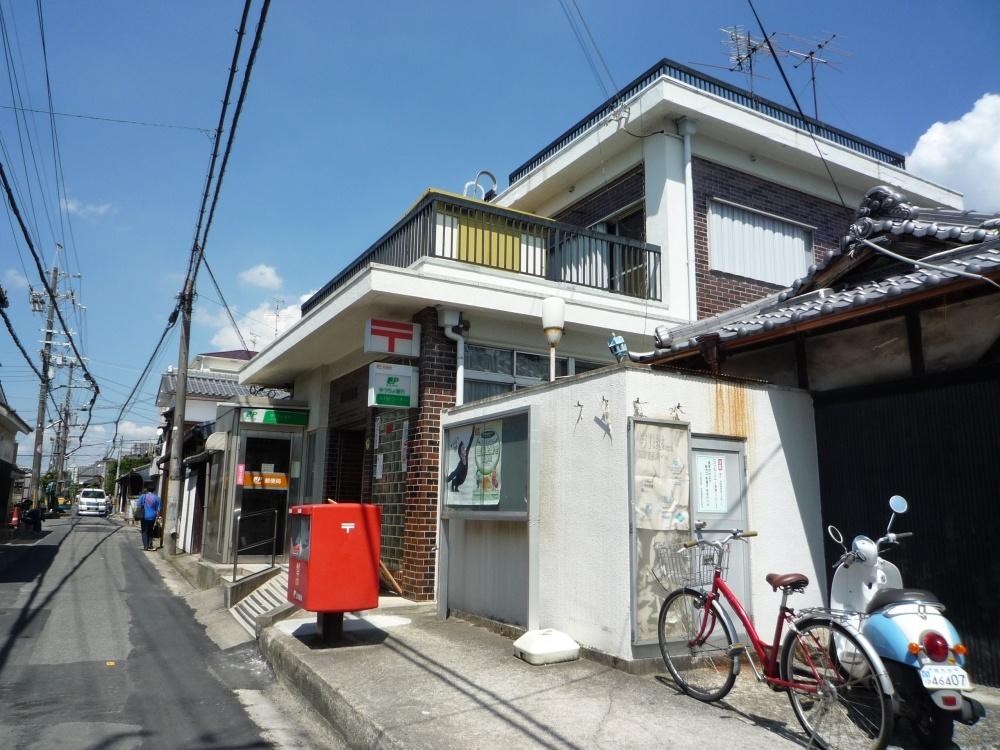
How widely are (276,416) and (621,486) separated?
30.6 feet

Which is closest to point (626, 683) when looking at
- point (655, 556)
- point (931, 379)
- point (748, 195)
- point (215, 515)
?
point (655, 556)

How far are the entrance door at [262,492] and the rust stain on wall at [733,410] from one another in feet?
30.9

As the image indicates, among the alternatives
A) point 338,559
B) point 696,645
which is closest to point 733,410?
point 696,645

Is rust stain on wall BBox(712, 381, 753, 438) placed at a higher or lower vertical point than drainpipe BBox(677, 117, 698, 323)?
lower

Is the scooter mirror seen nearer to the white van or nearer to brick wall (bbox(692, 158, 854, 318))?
brick wall (bbox(692, 158, 854, 318))

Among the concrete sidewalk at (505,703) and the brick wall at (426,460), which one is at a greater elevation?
the brick wall at (426,460)

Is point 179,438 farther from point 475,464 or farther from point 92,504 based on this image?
point 92,504

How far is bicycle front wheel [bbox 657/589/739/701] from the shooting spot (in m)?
5.03

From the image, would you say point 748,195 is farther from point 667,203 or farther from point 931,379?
point 931,379

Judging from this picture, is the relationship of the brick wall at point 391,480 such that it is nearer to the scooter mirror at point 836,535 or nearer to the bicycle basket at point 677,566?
the bicycle basket at point 677,566

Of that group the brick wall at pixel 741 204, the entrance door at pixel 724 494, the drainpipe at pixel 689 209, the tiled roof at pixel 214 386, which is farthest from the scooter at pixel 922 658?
the tiled roof at pixel 214 386

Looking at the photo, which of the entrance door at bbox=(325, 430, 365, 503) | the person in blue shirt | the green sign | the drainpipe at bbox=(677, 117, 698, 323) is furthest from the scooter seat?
the person in blue shirt

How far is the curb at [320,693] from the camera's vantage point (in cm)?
459

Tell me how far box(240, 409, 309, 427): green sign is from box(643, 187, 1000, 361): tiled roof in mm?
8012
